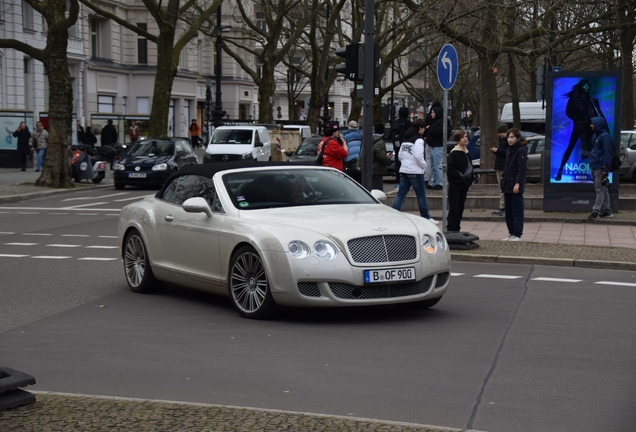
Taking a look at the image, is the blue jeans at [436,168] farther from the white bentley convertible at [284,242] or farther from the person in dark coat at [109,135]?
the person in dark coat at [109,135]

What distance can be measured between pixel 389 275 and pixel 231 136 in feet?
97.5

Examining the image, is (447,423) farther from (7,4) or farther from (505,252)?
(7,4)

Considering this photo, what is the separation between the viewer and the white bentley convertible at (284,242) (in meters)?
9.00

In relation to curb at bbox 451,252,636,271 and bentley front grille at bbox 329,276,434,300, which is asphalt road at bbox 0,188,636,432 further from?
curb at bbox 451,252,636,271

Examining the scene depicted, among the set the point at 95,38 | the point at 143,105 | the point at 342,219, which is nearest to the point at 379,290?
the point at 342,219

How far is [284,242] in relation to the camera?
9.03 m

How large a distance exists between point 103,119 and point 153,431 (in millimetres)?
44277

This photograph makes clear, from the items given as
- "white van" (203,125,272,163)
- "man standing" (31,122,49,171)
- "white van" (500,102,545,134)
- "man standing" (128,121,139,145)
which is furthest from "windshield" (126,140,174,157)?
"white van" (500,102,545,134)

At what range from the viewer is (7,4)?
1843 inches

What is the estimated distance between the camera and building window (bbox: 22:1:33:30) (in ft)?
160

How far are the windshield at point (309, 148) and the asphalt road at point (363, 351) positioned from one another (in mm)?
22678

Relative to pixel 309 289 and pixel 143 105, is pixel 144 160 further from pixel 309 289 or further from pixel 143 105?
pixel 143 105

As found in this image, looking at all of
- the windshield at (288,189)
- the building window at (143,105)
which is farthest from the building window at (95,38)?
the windshield at (288,189)

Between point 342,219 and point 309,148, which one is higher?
point 309,148
